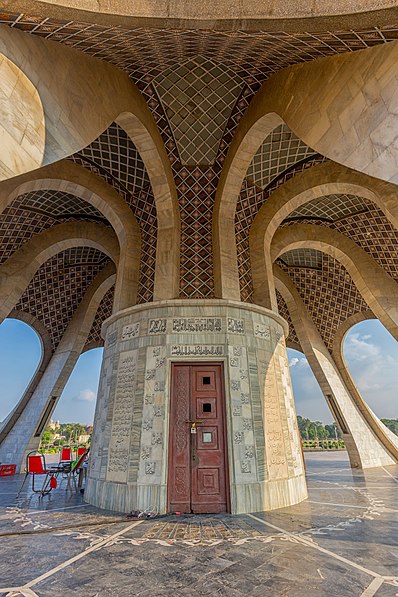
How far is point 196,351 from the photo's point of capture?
237 inches

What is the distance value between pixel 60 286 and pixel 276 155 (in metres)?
8.71

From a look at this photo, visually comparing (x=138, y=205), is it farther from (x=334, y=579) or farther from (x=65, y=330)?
(x=334, y=579)

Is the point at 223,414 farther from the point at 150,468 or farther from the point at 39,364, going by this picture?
the point at 39,364

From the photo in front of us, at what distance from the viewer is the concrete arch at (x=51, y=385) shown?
10852mm

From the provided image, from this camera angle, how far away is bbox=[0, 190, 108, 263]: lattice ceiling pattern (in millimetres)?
9062

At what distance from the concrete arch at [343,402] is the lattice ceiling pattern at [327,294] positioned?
0.40m

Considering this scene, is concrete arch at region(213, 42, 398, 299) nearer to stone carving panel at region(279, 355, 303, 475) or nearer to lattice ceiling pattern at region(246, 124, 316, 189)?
lattice ceiling pattern at region(246, 124, 316, 189)

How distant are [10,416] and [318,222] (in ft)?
39.8

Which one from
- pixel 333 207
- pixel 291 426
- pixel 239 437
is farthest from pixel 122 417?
pixel 333 207

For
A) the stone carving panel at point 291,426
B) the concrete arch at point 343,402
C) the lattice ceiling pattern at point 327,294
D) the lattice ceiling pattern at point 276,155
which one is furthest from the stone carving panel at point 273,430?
the lattice ceiling pattern at point 327,294

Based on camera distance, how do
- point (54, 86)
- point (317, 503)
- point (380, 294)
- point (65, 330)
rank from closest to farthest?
point (54, 86) < point (317, 503) < point (380, 294) < point (65, 330)

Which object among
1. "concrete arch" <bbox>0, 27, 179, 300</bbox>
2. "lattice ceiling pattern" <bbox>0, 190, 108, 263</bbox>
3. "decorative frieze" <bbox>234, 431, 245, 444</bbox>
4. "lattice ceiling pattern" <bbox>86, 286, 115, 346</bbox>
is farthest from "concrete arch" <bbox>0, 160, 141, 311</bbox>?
"lattice ceiling pattern" <bbox>86, 286, 115, 346</bbox>

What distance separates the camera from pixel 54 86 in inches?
154

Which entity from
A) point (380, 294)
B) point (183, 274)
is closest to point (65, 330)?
point (183, 274)
